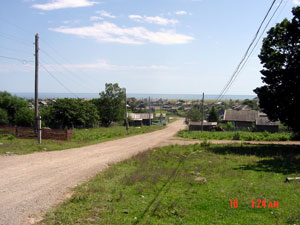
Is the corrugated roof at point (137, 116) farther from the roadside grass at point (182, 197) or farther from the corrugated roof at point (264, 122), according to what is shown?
the roadside grass at point (182, 197)

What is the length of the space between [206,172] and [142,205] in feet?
18.6

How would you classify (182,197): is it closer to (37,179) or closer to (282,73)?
(37,179)

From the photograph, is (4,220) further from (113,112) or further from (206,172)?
(113,112)

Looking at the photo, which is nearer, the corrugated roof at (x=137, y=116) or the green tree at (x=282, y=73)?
the green tree at (x=282, y=73)

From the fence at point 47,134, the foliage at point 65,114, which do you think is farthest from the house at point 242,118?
the fence at point 47,134

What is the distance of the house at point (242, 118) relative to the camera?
68.6 meters

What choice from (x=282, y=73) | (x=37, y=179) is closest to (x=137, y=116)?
(x=282, y=73)

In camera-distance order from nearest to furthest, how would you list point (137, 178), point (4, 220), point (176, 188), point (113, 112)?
point (4, 220) → point (176, 188) → point (137, 178) → point (113, 112)

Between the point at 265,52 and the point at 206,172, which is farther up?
the point at 265,52

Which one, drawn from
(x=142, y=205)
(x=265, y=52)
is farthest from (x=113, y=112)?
(x=142, y=205)

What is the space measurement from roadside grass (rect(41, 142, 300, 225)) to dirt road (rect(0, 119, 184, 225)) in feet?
2.15

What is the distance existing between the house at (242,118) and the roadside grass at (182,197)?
56.3 metres

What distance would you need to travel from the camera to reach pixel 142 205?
29.1ft

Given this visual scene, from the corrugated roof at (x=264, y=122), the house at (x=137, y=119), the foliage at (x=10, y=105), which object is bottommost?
the house at (x=137, y=119)
